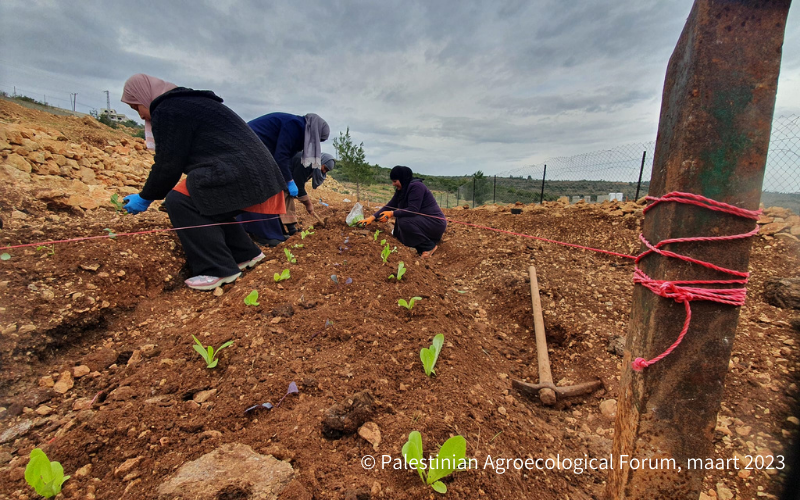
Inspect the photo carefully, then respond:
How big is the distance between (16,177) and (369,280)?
16.9ft

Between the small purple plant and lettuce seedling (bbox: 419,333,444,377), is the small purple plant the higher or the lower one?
the lower one

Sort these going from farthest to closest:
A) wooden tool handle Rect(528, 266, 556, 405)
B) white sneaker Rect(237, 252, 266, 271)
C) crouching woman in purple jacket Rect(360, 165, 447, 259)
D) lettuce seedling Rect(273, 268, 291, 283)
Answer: crouching woman in purple jacket Rect(360, 165, 447, 259)
white sneaker Rect(237, 252, 266, 271)
lettuce seedling Rect(273, 268, 291, 283)
wooden tool handle Rect(528, 266, 556, 405)

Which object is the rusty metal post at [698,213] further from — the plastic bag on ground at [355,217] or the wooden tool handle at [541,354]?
the plastic bag on ground at [355,217]

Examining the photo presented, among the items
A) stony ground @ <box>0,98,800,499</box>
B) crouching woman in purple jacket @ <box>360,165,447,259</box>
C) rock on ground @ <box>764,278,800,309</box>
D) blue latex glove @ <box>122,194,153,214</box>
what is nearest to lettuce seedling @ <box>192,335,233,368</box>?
stony ground @ <box>0,98,800,499</box>

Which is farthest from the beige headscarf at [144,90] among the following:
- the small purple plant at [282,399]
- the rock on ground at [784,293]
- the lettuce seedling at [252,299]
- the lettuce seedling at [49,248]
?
the rock on ground at [784,293]

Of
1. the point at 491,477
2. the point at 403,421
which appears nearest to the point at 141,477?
the point at 403,421

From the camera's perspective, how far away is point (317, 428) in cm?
148

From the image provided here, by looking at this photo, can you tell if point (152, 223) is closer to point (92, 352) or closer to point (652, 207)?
point (92, 352)

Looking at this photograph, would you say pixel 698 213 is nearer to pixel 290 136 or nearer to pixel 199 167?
pixel 199 167

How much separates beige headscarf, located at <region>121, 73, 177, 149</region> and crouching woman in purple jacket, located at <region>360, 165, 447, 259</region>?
3021 mm

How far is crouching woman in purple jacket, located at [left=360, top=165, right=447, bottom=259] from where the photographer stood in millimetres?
5367

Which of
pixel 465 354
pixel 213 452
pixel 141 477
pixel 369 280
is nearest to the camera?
pixel 141 477

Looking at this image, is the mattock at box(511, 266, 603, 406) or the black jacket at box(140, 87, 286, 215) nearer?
the mattock at box(511, 266, 603, 406)

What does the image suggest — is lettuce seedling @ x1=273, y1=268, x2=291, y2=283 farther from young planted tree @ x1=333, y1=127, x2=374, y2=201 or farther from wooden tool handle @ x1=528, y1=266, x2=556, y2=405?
young planted tree @ x1=333, y1=127, x2=374, y2=201
